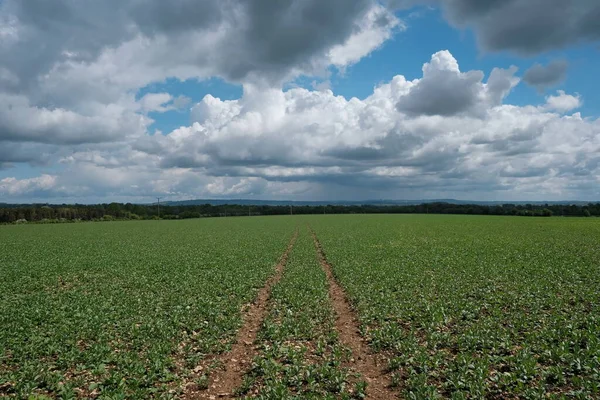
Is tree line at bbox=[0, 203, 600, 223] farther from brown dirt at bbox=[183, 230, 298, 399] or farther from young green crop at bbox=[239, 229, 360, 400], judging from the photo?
brown dirt at bbox=[183, 230, 298, 399]

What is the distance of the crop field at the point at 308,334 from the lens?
896 centimetres

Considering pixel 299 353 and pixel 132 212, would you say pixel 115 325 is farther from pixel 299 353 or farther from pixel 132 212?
pixel 132 212

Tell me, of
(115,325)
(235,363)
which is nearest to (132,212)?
(115,325)

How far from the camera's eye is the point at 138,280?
22922 millimetres

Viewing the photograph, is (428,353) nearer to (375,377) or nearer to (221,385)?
(375,377)

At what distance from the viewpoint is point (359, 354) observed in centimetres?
1117

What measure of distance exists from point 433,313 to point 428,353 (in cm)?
388

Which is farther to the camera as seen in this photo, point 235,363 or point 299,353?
point 299,353

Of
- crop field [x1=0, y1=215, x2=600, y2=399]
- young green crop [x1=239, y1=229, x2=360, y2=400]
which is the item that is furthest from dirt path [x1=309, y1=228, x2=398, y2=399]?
young green crop [x1=239, y1=229, x2=360, y2=400]

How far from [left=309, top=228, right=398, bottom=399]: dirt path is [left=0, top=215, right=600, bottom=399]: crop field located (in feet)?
0.16

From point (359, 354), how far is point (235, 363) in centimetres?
370

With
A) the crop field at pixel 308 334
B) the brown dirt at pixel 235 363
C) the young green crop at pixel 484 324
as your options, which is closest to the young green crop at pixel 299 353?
the crop field at pixel 308 334

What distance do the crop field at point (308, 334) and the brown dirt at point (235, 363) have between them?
0.06m

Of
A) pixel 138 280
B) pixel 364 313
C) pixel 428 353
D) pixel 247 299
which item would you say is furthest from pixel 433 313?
pixel 138 280
